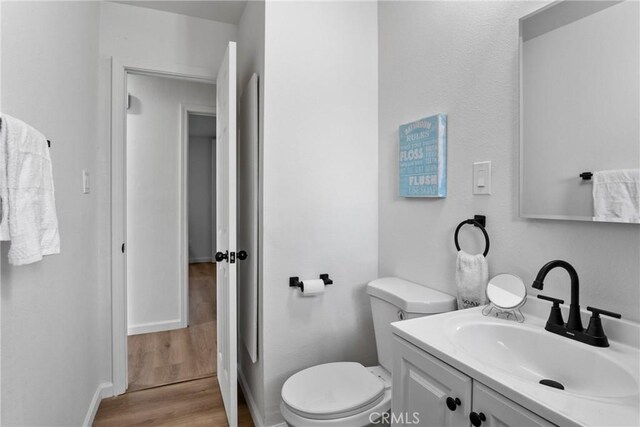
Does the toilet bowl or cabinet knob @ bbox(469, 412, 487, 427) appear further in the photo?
the toilet bowl

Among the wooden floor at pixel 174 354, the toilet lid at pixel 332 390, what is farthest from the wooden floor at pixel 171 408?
the toilet lid at pixel 332 390

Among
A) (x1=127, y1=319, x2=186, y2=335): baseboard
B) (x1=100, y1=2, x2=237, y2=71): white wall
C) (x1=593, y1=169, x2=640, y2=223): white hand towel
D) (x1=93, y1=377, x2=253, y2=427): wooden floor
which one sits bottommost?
(x1=93, y1=377, x2=253, y2=427): wooden floor

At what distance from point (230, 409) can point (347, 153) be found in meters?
1.43

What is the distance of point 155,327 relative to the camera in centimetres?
317

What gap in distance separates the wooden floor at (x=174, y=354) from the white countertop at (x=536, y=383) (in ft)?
A: 6.52

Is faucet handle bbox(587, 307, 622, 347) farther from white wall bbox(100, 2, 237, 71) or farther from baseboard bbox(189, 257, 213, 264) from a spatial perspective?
baseboard bbox(189, 257, 213, 264)

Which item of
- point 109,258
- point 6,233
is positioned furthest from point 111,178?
point 6,233

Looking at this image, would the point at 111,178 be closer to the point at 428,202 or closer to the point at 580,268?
the point at 428,202

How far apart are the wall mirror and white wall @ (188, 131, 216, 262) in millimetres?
6152

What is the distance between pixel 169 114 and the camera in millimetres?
3174

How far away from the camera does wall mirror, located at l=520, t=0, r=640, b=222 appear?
0.90 m

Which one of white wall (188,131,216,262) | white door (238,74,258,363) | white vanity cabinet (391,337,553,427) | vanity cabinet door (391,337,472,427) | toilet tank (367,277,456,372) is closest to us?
white vanity cabinet (391,337,553,427)

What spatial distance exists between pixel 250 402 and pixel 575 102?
2076 mm

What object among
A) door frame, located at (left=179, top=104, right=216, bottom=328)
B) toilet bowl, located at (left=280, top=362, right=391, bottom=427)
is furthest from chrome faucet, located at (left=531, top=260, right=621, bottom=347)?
door frame, located at (left=179, top=104, right=216, bottom=328)
